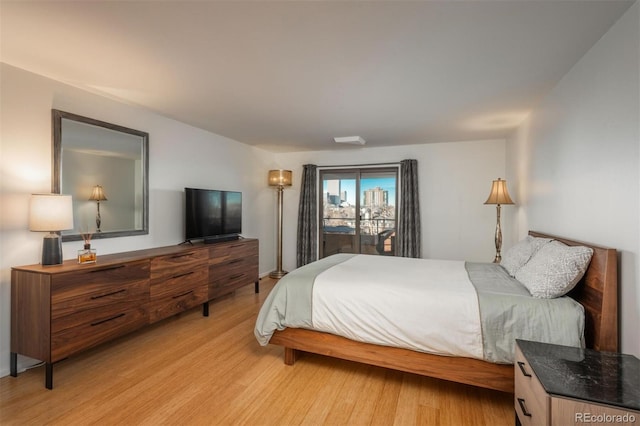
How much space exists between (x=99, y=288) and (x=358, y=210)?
402cm

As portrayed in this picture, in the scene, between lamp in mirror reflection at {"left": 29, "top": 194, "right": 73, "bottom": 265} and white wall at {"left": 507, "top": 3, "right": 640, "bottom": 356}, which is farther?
lamp in mirror reflection at {"left": 29, "top": 194, "right": 73, "bottom": 265}

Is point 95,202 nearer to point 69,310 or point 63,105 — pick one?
point 63,105

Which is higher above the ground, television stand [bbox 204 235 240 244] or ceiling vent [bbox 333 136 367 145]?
ceiling vent [bbox 333 136 367 145]

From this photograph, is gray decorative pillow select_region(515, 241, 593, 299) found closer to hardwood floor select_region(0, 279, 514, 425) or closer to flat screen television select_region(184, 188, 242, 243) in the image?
hardwood floor select_region(0, 279, 514, 425)

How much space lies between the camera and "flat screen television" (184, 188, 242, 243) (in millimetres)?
3850

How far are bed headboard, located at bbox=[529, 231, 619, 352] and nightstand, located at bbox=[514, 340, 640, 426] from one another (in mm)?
244

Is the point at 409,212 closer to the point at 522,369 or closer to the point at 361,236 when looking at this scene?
the point at 361,236

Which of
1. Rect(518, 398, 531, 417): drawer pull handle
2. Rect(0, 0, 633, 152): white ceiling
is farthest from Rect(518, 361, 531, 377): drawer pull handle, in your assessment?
Rect(0, 0, 633, 152): white ceiling

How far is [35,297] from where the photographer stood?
2238mm

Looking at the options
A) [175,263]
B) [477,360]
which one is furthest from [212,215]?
[477,360]

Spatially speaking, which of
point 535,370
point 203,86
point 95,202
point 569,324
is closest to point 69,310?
point 95,202

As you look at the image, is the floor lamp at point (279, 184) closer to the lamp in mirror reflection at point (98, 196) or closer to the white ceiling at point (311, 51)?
the white ceiling at point (311, 51)

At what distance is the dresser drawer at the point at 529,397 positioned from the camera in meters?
1.30

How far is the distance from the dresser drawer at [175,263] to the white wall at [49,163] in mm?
504
